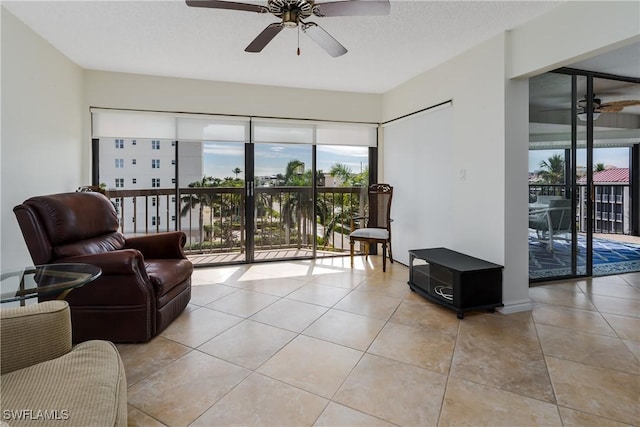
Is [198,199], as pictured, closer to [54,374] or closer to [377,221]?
[377,221]

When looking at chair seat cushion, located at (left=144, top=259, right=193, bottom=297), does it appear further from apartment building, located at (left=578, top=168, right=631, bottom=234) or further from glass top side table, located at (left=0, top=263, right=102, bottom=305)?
apartment building, located at (left=578, top=168, right=631, bottom=234)

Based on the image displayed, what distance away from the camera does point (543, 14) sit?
8.09 ft

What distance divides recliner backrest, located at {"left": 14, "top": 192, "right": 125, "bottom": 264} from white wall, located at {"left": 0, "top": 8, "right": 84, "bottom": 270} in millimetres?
532

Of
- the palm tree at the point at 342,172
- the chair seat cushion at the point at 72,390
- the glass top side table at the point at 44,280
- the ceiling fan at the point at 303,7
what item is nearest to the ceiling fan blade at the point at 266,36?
the ceiling fan at the point at 303,7

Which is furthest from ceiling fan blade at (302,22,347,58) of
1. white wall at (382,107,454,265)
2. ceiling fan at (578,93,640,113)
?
ceiling fan at (578,93,640,113)

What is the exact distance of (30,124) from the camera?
2.77 metres

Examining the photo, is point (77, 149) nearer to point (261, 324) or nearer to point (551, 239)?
point (261, 324)

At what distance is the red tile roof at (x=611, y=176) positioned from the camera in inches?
145

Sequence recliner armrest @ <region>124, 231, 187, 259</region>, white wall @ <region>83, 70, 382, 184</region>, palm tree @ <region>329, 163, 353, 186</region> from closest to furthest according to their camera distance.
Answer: recliner armrest @ <region>124, 231, 187, 259</region>
white wall @ <region>83, 70, 382, 184</region>
palm tree @ <region>329, 163, 353, 186</region>

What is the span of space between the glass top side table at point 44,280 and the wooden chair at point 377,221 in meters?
3.03

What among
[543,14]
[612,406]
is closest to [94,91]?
[543,14]

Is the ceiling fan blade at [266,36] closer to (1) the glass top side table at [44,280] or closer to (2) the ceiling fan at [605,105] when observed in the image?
(1) the glass top side table at [44,280]

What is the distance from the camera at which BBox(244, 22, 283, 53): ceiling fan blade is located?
7.06 ft

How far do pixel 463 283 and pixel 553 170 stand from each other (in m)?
1.88
